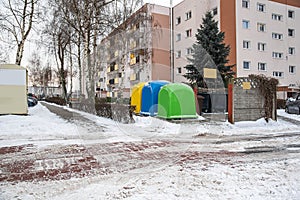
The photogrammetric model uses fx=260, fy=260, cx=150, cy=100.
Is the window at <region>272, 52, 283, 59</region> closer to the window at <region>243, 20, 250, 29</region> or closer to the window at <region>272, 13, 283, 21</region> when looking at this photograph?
the window at <region>272, 13, 283, 21</region>

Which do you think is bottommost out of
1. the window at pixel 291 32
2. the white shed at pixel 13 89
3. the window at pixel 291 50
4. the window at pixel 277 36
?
the white shed at pixel 13 89

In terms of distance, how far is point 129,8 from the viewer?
18469 millimetres

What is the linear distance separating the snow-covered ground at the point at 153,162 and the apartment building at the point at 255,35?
1893cm

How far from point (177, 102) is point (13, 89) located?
24.0ft

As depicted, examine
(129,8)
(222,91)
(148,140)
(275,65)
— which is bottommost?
(148,140)

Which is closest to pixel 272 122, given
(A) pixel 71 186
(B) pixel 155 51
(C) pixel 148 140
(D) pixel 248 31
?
(C) pixel 148 140

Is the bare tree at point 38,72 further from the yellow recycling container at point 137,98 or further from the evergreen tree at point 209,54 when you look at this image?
the yellow recycling container at point 137,98

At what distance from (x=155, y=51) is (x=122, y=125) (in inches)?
446

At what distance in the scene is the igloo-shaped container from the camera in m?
11.5

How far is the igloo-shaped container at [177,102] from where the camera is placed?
37.6ft

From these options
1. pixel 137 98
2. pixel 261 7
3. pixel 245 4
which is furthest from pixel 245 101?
pixel 261 7

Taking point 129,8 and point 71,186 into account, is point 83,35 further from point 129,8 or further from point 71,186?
point 71,186

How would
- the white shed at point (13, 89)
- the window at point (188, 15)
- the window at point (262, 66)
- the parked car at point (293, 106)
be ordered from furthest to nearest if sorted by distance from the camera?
the window at point (188, 15) < the window at point (262, 66) < the parked car at point (293, 106) < the white shed at point (13, 89)

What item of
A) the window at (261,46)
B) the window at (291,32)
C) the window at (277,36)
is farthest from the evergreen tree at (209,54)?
the window at (291,32)
